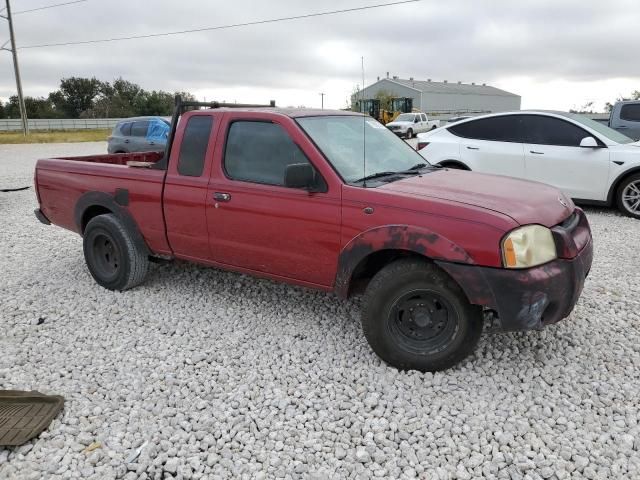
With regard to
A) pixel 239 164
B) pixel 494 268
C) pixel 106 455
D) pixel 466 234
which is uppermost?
pixel 239 164

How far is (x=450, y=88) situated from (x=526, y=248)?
77.2 meters

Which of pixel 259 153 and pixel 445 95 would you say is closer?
pixel 259 153

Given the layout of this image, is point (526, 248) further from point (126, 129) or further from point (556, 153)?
point (126, 129)

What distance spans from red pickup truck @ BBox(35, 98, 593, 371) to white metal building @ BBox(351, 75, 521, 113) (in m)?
57.9

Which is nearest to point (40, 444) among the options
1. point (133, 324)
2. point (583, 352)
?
point (133, 324)

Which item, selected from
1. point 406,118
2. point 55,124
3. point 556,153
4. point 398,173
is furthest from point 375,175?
point 55,124

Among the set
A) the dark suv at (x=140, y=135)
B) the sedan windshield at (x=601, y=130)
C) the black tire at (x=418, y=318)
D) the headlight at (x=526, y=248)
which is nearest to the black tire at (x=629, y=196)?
the sedan windshield at (x=601, y=130)

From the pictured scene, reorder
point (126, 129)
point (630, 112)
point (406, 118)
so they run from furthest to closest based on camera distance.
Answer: point (406, 118) < point (126, 129) < point (630, 112)

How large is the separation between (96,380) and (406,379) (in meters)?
2.08

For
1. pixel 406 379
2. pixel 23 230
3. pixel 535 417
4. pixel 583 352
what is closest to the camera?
pixel 535 417

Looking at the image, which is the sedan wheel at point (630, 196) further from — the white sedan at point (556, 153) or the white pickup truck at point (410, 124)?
the white pickup truck at point (410, 124)

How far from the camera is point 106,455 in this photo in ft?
8.77

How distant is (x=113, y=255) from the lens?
197 inches

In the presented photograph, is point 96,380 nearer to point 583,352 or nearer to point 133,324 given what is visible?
point 133,324
